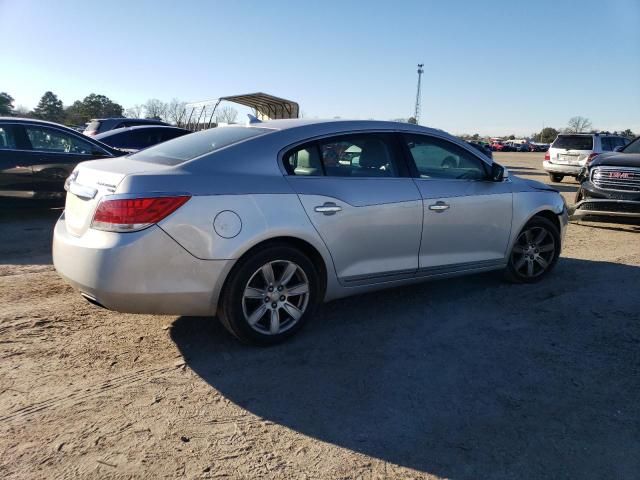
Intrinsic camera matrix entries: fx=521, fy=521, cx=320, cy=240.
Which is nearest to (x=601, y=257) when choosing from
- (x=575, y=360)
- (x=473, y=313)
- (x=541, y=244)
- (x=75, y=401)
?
(x=541, y=244)

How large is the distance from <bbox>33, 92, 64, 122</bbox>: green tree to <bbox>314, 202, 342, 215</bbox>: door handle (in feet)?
240

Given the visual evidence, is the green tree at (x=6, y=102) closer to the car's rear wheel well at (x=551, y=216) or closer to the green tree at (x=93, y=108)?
the green tree at (x=93, y=108)

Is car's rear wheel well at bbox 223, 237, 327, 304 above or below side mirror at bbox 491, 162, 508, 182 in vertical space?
below

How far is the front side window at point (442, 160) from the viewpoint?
444 cm

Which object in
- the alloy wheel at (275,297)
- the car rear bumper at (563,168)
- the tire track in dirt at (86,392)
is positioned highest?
the car rear bumper at (563,168)

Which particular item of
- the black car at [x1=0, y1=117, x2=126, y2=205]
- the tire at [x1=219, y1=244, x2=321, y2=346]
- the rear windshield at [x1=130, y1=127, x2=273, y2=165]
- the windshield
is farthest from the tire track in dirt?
the windshield

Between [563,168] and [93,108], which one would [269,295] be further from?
[93,108]

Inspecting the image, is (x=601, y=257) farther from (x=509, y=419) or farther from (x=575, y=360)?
(x=509, y=419)

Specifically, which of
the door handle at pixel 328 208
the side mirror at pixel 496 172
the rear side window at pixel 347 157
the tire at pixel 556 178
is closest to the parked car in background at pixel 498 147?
the tire at pixel 556 178

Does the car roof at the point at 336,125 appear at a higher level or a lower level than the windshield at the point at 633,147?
lower

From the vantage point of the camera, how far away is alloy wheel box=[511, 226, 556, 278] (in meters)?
5.22

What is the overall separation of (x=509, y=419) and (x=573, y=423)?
0.35 m

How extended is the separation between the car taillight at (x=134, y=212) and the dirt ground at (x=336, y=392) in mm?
936

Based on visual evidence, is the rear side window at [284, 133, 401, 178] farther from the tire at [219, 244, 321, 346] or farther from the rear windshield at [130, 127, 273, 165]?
the tire at [219, 244, 321, 346]
